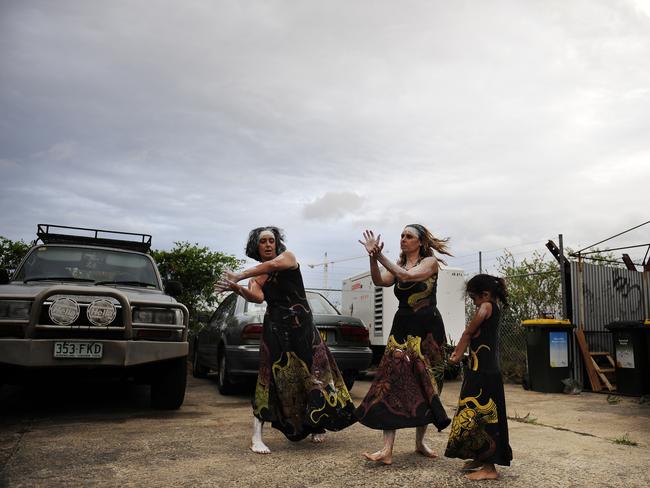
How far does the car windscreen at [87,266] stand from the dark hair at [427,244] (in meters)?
3.57

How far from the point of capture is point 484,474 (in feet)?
11.3

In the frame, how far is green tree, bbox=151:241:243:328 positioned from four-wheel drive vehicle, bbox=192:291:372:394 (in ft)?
16.1

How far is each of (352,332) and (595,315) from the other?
4.56 metres

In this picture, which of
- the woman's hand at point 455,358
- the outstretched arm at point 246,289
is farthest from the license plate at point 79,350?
the woman's hand at point 455,358

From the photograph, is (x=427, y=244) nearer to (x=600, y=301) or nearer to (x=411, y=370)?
(x=411, y=370)

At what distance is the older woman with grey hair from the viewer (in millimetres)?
4160

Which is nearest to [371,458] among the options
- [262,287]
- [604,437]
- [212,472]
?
[212,472]

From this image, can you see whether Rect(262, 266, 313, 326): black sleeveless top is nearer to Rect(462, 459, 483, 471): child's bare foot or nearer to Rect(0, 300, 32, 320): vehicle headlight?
Rect(462, 459, 483, 471): child's bare foot

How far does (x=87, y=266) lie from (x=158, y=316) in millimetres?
1485

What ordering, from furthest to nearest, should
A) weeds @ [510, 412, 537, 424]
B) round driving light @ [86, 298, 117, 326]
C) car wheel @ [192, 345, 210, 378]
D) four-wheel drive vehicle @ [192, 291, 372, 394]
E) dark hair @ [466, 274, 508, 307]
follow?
car wheel @ [192, 345, 210, 378] < four-wheel drive vehicle @ [192, 291, 372, 394] < weeds @ [510, 412, 537, 424] < round driving light @ [86, 298, 117, 326] < dark hair @ [466, 274, 508, 307]

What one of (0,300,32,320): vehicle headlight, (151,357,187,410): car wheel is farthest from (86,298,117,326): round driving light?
(151,357,187,410): car wheel

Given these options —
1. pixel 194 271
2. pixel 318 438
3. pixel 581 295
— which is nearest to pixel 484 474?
pixel 318 438

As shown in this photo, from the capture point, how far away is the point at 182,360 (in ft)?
18.8

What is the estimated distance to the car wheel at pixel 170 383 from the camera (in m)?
5.77
